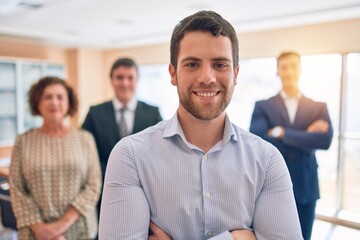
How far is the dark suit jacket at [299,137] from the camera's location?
1.83 m

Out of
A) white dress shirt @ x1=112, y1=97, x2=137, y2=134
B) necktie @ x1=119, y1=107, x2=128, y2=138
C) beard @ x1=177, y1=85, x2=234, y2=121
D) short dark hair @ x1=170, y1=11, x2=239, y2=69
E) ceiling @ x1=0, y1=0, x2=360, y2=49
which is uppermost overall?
ceiling @ x1=0, y1=0, x2=360, y2=49

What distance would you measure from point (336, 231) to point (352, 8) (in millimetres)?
2249

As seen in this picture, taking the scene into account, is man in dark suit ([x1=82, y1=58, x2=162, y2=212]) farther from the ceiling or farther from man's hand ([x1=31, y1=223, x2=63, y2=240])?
the ceiling

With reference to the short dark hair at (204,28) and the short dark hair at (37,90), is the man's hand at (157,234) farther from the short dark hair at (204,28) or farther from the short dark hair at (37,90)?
the short dark hair at (37,90)

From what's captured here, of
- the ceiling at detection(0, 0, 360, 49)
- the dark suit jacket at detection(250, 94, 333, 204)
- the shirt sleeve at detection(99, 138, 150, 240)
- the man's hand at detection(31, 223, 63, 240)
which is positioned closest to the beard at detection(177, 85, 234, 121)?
A: the shirt sleeve at detection(99, 138, 150, 240)

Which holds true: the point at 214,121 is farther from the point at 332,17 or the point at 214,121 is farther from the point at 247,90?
the point at 247,90

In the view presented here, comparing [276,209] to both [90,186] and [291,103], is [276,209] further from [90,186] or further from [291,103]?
[90,186]

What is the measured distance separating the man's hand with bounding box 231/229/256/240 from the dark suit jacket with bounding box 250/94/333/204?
35.8 inches

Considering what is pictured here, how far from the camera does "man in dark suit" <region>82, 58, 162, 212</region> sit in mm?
2078

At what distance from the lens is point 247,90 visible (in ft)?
16.3

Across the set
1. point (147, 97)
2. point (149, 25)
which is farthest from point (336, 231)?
point (147, 97)

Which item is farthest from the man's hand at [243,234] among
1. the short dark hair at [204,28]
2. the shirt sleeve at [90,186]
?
the shirt sleeve at [90,186]

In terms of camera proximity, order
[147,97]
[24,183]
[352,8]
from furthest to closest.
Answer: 1. [147,97]
2. [352,8]
3. [24,183]

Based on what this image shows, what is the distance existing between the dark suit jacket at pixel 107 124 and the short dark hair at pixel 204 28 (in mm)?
1109
